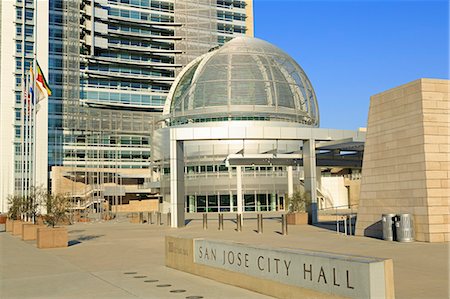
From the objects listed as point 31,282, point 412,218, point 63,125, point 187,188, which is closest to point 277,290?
point 31,282

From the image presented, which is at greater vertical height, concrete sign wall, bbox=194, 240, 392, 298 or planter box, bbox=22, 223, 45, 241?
concrete sign wall, bbox=194, 240, 392, 298

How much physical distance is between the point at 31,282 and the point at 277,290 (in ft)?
20.5

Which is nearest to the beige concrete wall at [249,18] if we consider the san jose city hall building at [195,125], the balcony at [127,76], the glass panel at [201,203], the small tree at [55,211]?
the san jose city hall building at [195,125]

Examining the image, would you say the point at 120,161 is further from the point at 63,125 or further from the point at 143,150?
the point at 63,125

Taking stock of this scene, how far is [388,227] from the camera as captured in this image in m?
20.2

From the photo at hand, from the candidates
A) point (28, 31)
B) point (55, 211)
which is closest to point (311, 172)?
point (55, 211)

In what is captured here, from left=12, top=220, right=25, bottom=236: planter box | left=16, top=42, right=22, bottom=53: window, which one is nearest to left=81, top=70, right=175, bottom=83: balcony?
left=16, top=42, right=22, bottom=53: window

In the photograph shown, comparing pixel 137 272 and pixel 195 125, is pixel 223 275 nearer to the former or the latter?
pixel 137 272

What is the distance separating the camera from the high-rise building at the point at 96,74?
8588cm

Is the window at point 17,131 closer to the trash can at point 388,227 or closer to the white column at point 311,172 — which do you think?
the white column at point 311,172

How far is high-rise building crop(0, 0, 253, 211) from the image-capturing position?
85875mm

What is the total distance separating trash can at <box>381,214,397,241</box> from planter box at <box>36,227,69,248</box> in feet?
42.3

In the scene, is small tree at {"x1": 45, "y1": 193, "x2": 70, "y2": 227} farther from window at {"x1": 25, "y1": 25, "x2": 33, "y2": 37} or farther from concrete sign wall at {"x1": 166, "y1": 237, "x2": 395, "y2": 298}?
window at {"x1": 25, "y1": 25, "x2": 33, "y2": 37}

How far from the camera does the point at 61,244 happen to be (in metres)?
21.4
